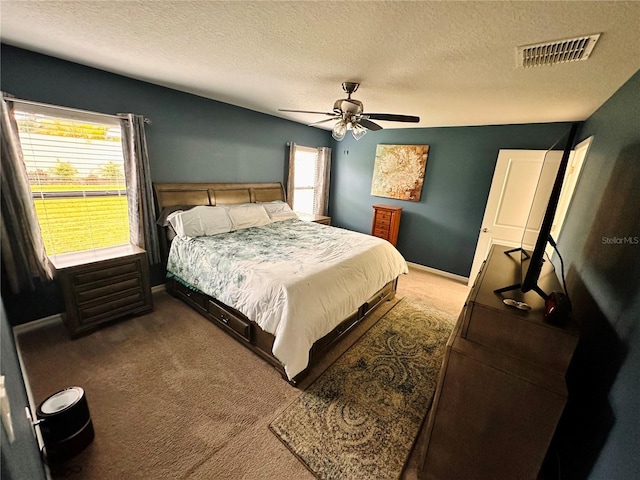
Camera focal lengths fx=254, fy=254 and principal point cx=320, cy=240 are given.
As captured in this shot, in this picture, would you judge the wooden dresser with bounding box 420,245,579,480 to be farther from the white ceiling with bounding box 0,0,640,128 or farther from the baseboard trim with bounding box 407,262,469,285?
the baseboard trim with bounding box 407,262,469,285

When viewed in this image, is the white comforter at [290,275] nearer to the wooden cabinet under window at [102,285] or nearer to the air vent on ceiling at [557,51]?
the wooden cabinet under window at [102,285]

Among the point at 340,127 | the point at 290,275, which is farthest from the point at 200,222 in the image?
the point at 340,127

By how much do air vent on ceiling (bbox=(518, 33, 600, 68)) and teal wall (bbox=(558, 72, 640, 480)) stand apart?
504 mm

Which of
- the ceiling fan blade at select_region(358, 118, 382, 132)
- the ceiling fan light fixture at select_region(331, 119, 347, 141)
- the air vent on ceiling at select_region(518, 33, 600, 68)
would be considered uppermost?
the air vent on ceiling at select_region(518, 33, 600, 68)

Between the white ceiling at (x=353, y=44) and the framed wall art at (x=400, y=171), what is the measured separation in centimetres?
155

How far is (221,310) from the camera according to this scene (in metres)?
2.41

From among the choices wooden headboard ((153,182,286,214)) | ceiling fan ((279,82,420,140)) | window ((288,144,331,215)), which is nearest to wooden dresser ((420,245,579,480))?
ceiling fan ((279,82,420,140))

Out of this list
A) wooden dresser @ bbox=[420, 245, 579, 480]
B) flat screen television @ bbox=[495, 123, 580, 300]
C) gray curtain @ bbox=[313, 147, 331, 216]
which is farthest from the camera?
gray curtain @ bbox=[313, 147, 331, 216]

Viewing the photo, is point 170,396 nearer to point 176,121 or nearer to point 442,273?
point 176,121

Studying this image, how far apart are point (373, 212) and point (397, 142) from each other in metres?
1.32

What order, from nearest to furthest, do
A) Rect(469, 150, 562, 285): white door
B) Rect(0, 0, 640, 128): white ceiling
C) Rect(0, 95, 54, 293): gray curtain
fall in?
Rect(0, 0, 640, 128): white ceiling → Rect(0, 95, 54, 293): gray curtain → Rect(469, 150, 562, 285): white door

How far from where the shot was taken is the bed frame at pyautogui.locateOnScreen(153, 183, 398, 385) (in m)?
2.16

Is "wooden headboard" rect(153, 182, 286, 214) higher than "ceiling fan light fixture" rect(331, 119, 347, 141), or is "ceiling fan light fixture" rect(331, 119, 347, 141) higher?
"ceiling fan light fixture" rect(331, 119, 347, 141)

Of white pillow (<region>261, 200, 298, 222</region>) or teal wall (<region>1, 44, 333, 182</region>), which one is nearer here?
teal wall (<region>1, 44, 333, 182</region>)
